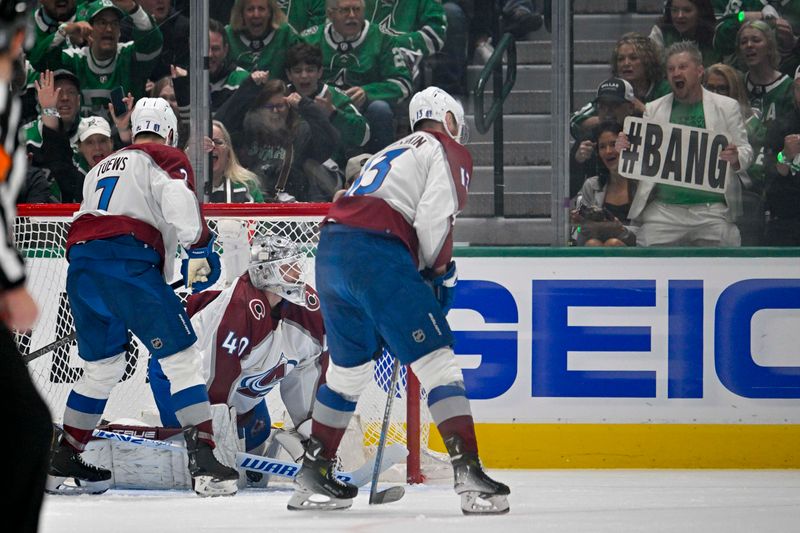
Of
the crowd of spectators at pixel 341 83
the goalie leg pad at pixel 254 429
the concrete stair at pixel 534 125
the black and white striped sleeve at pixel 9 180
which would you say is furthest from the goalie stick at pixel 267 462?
the black and white striped sleeve at pixel 9 180

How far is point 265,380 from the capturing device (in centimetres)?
452

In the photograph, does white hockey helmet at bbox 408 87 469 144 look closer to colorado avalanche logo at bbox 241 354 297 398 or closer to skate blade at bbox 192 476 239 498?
colorado avalanche logo at bbox 241 354 297 398

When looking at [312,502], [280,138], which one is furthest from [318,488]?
[280,138]

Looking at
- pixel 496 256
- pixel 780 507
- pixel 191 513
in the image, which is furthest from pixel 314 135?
pixel 780 507

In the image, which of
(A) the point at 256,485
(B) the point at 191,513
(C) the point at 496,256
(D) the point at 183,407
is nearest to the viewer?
(B) the point at 191,513

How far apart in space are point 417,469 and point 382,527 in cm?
118

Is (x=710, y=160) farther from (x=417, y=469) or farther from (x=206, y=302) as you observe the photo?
(x=206, y=302)

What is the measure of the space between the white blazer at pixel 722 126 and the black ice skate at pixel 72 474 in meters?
2.36

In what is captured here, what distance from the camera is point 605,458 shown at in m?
5.10

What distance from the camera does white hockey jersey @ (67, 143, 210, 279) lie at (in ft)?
13.5

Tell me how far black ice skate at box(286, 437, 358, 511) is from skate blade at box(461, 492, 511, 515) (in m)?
0.41

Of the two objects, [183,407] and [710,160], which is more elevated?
[710,160]

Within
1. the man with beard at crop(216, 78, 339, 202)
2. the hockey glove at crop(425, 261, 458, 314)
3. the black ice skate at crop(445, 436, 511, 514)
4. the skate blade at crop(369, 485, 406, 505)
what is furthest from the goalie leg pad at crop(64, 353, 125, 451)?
the man with beard at crop(216, 78, 339, 202)

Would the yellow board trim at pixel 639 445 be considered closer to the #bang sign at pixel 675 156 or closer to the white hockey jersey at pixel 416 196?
the #bang sign at pixel 675 156
